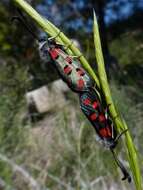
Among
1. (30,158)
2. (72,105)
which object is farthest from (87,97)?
(72,105)

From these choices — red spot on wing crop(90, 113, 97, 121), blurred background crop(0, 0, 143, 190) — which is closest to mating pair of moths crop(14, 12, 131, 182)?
red spot on wing crop(90, 113, 97, 121)

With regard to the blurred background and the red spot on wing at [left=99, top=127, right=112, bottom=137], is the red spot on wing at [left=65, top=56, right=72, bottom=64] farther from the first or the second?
the blurred background

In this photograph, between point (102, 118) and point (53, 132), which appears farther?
point (53, 132)

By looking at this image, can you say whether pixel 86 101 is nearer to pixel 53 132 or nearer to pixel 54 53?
pixel 54 53

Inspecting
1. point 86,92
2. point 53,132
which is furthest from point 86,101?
point 53,132

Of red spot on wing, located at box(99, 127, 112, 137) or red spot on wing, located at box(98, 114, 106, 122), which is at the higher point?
red spot on wing, located at box(98, 114, 106, 122)

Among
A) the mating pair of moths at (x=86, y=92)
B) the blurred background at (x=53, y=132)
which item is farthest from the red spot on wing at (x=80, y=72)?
the blurred background at (x=53, y=132)

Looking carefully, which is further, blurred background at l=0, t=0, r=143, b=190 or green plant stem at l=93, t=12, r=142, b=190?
blurred background at l=0, t=0, r=143, b=190

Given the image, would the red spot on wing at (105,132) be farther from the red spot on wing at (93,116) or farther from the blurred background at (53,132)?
the blurred background at (53,132)
